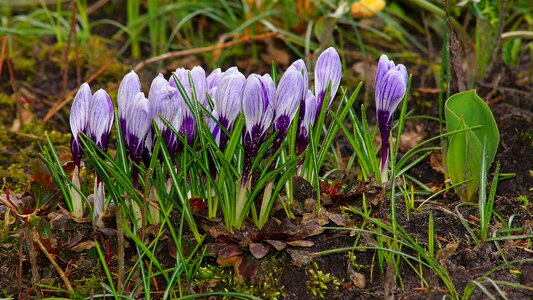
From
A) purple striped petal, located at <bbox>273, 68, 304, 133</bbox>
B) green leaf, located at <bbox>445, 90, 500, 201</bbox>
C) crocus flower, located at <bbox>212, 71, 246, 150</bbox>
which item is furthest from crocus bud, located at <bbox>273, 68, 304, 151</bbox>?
green leaf, located at <bbox>445, 90, 500, 201</bbox>

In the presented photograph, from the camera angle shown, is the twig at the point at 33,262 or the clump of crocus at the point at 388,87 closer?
the twig at the point at 33,262

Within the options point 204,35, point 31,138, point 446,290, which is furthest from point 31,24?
point 446,290

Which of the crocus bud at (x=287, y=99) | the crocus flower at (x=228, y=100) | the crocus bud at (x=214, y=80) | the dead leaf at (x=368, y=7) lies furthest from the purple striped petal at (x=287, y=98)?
the dead leaf at (x=368, y=7)

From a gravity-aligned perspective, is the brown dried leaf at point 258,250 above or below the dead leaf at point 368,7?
below

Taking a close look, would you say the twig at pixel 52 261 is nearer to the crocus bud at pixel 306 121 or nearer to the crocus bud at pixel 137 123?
the crocus bud at pixel 137 123

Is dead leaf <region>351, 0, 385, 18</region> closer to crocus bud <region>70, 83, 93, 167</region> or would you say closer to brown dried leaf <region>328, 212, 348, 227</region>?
brown dried leaf <region>328, 212, 348, 227</region>

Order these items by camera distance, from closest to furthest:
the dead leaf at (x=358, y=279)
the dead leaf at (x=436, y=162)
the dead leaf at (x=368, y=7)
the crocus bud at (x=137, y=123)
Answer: the crocus bud at (x=137, y=123) < the dead leaf at (x=358, y=279) < the dead leaf at (x=436, y=162) < the dead leaf at (x=368, y=7)

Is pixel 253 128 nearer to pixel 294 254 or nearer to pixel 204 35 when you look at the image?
pixel 294 254

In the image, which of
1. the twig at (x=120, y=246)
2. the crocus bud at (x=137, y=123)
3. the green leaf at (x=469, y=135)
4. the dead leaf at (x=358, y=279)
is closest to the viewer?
the twig at (x=120, y=246)
